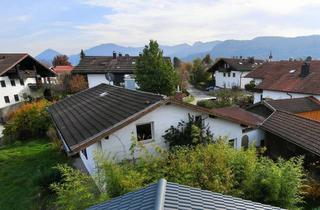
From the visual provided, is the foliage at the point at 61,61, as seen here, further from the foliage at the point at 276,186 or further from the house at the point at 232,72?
the foliage at the point at 276,186

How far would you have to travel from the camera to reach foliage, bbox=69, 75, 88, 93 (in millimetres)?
38938

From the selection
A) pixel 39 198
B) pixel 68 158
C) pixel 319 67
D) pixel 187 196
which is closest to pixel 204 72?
pixel 319 67

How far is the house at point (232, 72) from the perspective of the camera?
45562 mm

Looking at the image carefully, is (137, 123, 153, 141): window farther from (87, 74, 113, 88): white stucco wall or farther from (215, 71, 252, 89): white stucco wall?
(215, 71, 252, 89): white stucco wall

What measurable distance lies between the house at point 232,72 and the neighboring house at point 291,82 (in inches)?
358

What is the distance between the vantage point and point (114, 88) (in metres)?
18.2

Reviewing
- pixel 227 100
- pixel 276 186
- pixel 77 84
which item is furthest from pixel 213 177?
pixel 77 84

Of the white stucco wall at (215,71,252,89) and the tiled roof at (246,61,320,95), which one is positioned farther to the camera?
the white stucco wall at (215,71,252,89)

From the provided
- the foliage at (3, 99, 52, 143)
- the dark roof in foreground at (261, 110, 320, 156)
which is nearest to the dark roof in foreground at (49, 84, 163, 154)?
the foliage at (3, 99, 52, 143)

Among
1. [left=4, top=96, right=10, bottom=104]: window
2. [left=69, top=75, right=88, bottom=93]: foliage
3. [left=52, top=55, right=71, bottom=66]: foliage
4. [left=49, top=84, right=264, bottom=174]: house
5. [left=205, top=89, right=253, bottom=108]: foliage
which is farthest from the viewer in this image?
[left=52, top=55, right=71, bottom=66]: foliage

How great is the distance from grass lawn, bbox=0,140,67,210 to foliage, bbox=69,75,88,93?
57.1 ft

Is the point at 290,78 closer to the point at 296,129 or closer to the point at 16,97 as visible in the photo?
the point at 296,129

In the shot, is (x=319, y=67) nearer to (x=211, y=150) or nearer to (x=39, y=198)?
(x=211, y=150)

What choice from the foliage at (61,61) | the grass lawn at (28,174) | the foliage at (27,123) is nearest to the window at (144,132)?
the grass lawn at (28,174)
